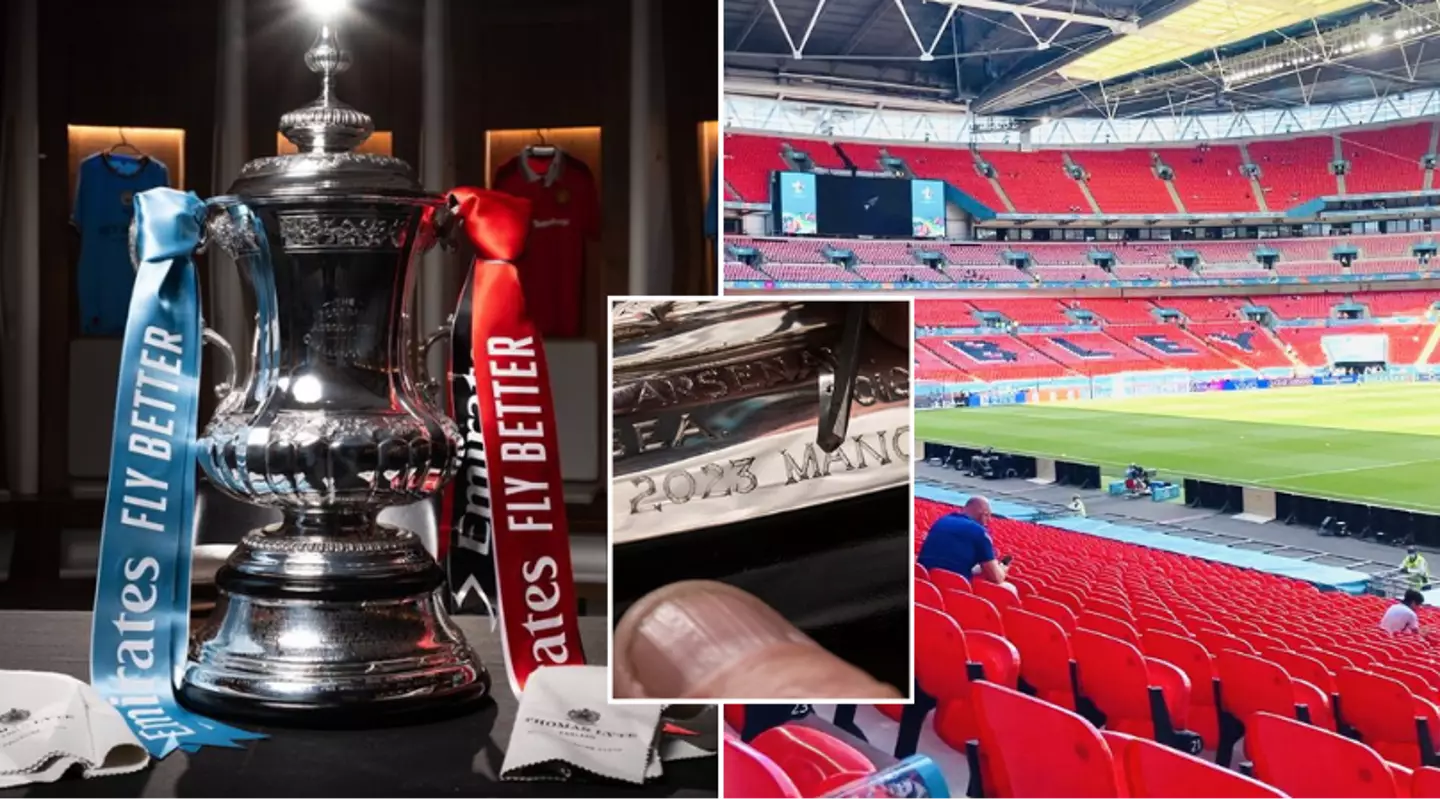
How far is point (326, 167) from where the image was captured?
1.29 metres

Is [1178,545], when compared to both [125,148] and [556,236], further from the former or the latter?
[125,148]

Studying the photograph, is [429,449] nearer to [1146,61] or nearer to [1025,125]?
[1025,125]

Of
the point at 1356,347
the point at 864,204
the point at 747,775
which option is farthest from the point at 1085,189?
the point at 747,775

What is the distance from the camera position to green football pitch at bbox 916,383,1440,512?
1.87 m

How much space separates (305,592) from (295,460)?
0.13m

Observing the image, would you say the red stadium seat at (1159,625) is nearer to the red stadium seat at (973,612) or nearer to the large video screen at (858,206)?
the red stadium seat at (973,612)

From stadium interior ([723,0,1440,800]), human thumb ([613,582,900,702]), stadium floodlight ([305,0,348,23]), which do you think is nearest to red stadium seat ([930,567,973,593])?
stadium interior ([723,0,1440,800])

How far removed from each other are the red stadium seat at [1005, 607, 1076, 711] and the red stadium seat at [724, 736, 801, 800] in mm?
645

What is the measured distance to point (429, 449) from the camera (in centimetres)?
128

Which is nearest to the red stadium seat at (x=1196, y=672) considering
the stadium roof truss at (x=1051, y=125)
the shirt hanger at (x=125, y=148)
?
the stadium roof truss at (x=1051, y=125)

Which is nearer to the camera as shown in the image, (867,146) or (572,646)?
(572,646)

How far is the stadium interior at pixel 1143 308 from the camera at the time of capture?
185 cm

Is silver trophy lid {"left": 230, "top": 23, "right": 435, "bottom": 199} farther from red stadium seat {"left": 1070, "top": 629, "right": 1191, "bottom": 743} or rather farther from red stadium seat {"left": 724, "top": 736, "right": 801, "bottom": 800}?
red stadium seat {"left": 1070, "top": 629, "right": 1191, "bottom": 743}

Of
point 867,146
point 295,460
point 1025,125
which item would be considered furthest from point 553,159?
point 295,460
